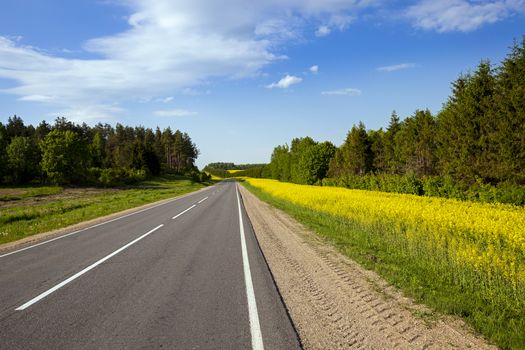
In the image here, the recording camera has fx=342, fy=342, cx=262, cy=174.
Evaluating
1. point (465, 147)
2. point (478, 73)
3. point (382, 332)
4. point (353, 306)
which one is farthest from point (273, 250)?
point (478, 73)

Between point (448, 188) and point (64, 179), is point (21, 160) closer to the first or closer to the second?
point (64, 179)

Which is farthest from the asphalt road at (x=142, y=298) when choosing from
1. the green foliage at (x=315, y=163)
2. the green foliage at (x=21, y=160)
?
the green foliage at (x=21, y=160)

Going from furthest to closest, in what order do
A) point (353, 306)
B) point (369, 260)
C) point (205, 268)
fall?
point (369, 260) → point (205, 268) → point (353, 306)

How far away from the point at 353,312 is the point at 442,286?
2.36 metres

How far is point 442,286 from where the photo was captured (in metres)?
6.54

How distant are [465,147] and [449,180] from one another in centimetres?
368

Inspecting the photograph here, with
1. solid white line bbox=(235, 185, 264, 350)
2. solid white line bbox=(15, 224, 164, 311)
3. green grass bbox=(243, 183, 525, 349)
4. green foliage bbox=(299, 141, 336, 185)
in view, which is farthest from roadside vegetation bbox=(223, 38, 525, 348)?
green foliage bbox=(299, 141, 336, 185)

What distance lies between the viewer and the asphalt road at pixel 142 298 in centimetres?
443

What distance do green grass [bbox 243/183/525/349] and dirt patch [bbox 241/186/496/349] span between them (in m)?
0.27

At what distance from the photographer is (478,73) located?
26.4 meters

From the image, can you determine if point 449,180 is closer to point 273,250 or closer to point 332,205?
point 332,205

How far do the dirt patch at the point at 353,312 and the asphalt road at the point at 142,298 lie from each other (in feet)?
1.18

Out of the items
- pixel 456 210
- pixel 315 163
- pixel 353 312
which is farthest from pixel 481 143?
pixel 315 163

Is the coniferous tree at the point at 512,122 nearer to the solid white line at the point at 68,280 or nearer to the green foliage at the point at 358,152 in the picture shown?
the solid white line at the point at 68,280
